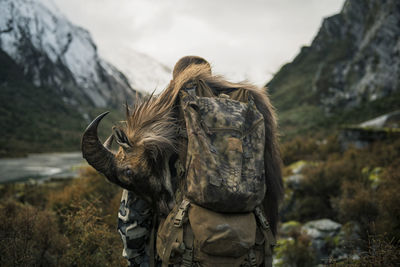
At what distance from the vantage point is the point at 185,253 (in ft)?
4.84

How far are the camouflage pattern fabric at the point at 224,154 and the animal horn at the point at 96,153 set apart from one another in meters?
0.51

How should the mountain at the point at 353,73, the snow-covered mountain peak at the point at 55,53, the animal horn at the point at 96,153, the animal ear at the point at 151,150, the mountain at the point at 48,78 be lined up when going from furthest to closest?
the snow-covered mountain peak at the point at 55,53, the mountain at the point at 48,78, the mountain at the point at 353,73, the animal ear at the point at 151,150, the animal horn at the point at 96,153

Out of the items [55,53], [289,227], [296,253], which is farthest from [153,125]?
[55,53]

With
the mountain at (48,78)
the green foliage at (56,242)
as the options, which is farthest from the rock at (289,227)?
the mountain at (48,78)

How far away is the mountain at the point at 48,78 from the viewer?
54.9m

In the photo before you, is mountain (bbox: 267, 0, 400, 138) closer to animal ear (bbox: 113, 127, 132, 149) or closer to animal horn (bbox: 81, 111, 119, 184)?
animal ear (bbox: 113, 127, 132, 149)

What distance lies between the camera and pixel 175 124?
1.83 meters

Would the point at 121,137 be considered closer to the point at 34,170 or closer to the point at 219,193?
the point at 219,193

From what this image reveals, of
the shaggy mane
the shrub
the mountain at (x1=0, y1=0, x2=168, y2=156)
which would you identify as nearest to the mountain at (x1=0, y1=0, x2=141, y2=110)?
the mountain at (x1=0, y1=0, x2=168, y2=156)

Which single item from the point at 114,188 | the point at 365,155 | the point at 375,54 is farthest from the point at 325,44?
the point at 114,188

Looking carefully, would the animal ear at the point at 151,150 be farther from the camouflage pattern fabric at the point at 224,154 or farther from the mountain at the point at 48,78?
the mountain at the point at 48,78

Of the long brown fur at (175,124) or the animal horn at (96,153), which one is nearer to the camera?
the animal horn at (96,153)

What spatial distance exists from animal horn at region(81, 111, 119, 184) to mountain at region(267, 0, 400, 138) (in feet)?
12.0

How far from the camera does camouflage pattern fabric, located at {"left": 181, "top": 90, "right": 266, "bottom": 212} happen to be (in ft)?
4.65
